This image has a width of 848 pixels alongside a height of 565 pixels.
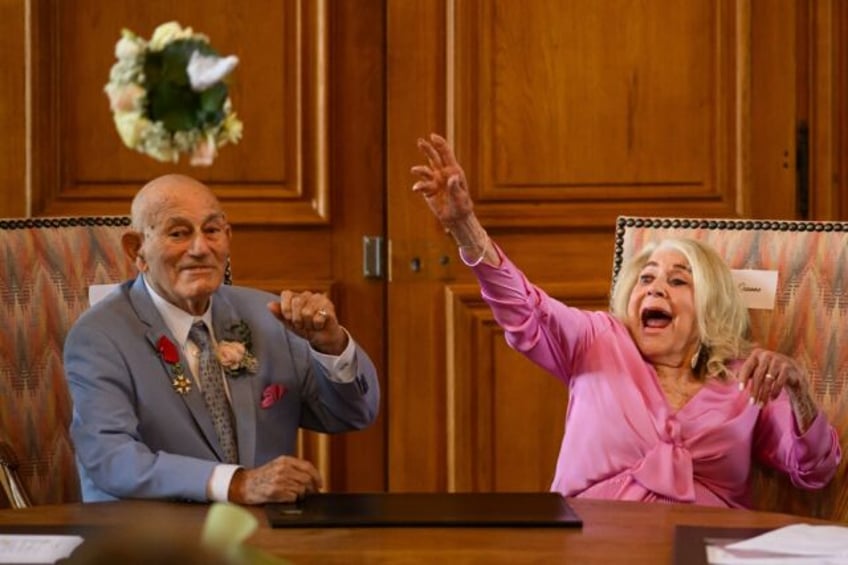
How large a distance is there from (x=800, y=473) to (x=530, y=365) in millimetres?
1174

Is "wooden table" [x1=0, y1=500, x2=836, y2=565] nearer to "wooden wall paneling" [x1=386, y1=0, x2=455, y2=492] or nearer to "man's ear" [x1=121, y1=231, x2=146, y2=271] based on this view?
"man's ear" [x1=121, y1=231, x2=146, y2=271]

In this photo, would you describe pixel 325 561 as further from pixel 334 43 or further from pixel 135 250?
pixel 334 43

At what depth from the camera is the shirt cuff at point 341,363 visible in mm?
2758

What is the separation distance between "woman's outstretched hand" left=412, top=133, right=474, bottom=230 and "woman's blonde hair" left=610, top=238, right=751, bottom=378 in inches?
17.2

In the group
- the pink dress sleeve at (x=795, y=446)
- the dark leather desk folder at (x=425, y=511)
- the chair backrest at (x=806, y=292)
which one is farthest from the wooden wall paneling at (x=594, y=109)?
the dark leather desk folder at (x=425, y=511)

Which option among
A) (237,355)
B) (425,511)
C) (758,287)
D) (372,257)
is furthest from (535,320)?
(372,257)

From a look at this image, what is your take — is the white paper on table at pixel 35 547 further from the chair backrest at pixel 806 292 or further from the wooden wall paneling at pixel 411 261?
the wooden wall paneling at pixel 411 261

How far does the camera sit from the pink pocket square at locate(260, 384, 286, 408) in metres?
2.78

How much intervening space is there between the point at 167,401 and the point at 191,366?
92 millimetres

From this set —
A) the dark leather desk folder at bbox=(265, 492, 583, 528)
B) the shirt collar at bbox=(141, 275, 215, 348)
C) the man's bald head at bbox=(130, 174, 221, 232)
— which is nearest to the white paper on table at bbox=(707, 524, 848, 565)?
the dark leather desk folder at bbox=(265, 492, 583, 528)

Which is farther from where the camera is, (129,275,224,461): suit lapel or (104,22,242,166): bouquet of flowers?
(129,275,224,461): suit lapel

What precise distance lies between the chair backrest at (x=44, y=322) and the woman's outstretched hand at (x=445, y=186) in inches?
27.4

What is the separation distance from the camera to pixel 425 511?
225cm

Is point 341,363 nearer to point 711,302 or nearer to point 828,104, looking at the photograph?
point 711,302
